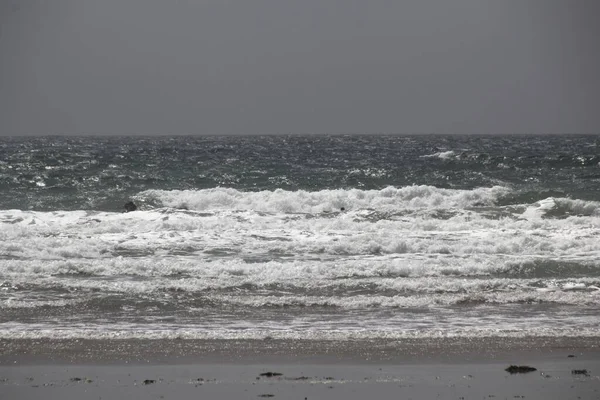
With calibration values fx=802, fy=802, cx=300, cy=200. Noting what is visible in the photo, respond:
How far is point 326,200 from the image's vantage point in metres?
28.4

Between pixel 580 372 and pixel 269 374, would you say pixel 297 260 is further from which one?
pixel 580 372

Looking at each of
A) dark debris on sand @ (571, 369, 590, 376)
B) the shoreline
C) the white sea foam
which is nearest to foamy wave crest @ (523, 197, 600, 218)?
the white sea foam

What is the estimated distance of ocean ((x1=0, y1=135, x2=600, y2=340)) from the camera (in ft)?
39.9

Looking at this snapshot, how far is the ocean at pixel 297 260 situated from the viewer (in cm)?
1217

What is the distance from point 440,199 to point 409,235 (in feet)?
26.6

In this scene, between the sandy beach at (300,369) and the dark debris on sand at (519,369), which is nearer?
the sandy beach at (300,369)

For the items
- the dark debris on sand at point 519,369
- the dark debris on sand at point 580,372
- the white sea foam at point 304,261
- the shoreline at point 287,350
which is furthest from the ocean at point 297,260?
the dark debris on sand at point 580,372

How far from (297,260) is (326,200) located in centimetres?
1101

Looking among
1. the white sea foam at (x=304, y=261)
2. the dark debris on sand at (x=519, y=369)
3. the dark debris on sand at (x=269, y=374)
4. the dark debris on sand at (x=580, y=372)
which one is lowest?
the white sea foam at (x=304, y=261)

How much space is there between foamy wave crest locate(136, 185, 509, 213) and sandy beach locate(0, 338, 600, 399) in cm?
1662

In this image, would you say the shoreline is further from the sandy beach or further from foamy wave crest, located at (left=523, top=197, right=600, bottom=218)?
foamy wave crest, located at (left=523, top=197, right=600, bottom=218)

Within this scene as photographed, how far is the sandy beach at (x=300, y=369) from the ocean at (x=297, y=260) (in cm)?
62

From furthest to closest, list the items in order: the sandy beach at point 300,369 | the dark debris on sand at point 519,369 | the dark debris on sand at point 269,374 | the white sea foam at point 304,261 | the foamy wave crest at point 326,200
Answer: the foamy wave crest at point 326,200 < the white sea foam at point 304,261 < the dark debris on sand at point 519,369 < the dark debris on sand at point 269,374 < the sandy beach at point 300,369

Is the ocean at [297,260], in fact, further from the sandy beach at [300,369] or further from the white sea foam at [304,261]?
the sandy beach at [300,369]
